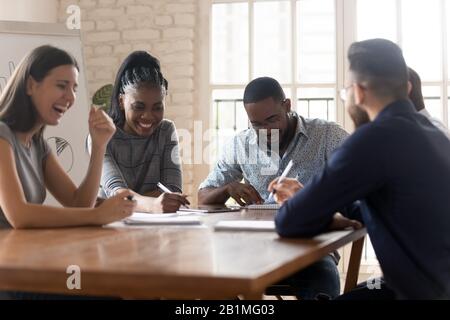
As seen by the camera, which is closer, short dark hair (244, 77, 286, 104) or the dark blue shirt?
the dark blue shirt

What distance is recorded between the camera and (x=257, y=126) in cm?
285

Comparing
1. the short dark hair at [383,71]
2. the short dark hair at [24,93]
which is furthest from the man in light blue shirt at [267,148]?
the short dark hair at [383,71]

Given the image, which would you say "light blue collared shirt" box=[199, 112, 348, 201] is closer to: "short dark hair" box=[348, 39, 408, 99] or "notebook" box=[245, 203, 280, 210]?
"notebook" box=[245, 203, 280, 210]

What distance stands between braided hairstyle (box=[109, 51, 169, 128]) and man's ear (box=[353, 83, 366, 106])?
1.28 metres

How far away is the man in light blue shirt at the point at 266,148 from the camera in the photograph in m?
2.81

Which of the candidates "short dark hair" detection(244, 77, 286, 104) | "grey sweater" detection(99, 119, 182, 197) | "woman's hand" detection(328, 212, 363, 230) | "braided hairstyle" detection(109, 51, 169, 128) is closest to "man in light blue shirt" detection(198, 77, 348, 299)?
"short dark hair" detection(244, 77, 286, 104)

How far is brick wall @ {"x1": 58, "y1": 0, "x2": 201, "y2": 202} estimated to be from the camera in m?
4.65

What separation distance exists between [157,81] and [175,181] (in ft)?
1.48

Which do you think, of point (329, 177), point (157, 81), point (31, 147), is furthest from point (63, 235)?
point (157, 81)

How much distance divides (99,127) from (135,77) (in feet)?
2.25

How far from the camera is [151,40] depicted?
469cm

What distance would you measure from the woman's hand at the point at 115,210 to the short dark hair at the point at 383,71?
73 centimetres

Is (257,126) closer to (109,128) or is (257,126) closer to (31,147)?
(109,128)

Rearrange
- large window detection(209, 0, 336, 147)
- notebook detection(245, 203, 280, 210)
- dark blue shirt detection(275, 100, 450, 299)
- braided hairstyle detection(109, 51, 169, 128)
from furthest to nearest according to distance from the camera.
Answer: large window detection(209, 0, 336, 147) < braided hairstyle detection(109, 51, 169, 128) < notebook detection(245, 203, 280, 210) < dark blue shirt detection(275, 100, 450, 299)
